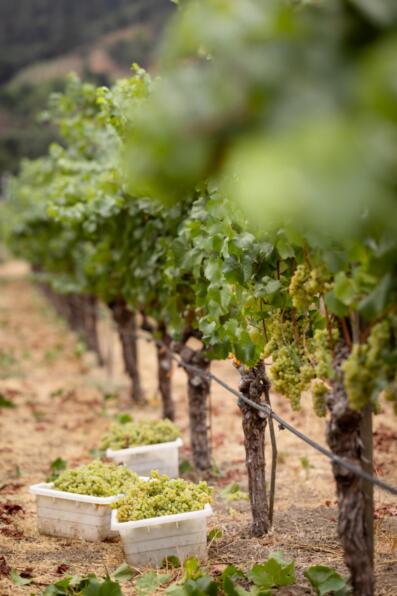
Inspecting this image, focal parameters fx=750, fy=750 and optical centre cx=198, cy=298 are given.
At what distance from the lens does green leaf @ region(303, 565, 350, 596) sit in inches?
151

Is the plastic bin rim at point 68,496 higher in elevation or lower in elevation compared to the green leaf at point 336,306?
lower

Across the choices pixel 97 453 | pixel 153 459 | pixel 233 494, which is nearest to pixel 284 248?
pixel 233 494

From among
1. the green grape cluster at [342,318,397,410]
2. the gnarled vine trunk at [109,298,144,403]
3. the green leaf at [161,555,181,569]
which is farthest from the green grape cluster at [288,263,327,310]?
the gnarled vine trunk at [109,298,144,403]

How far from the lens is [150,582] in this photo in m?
4.42

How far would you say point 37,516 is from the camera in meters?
5.82

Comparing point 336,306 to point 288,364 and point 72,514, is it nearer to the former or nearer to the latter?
point 288,364

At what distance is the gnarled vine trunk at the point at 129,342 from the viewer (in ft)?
38.2

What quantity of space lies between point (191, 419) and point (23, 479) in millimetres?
1776

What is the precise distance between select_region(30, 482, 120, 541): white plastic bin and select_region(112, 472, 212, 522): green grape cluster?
0.41m

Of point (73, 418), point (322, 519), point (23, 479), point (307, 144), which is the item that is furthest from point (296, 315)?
point (73, 418)

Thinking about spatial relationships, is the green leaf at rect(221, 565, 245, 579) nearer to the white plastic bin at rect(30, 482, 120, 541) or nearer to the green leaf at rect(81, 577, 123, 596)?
the green leaf at rect(81, 577, 123, 596)

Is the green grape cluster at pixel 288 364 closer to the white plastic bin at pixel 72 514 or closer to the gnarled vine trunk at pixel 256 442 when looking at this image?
the gnarled vine trunk at pixel 256 442

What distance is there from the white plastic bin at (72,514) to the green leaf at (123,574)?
0.75 metres

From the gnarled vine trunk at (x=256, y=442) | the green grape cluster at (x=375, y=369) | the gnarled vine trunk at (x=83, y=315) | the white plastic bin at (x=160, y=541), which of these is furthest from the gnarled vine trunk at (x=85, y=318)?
the green grape cluster at (x=375, y=369)
